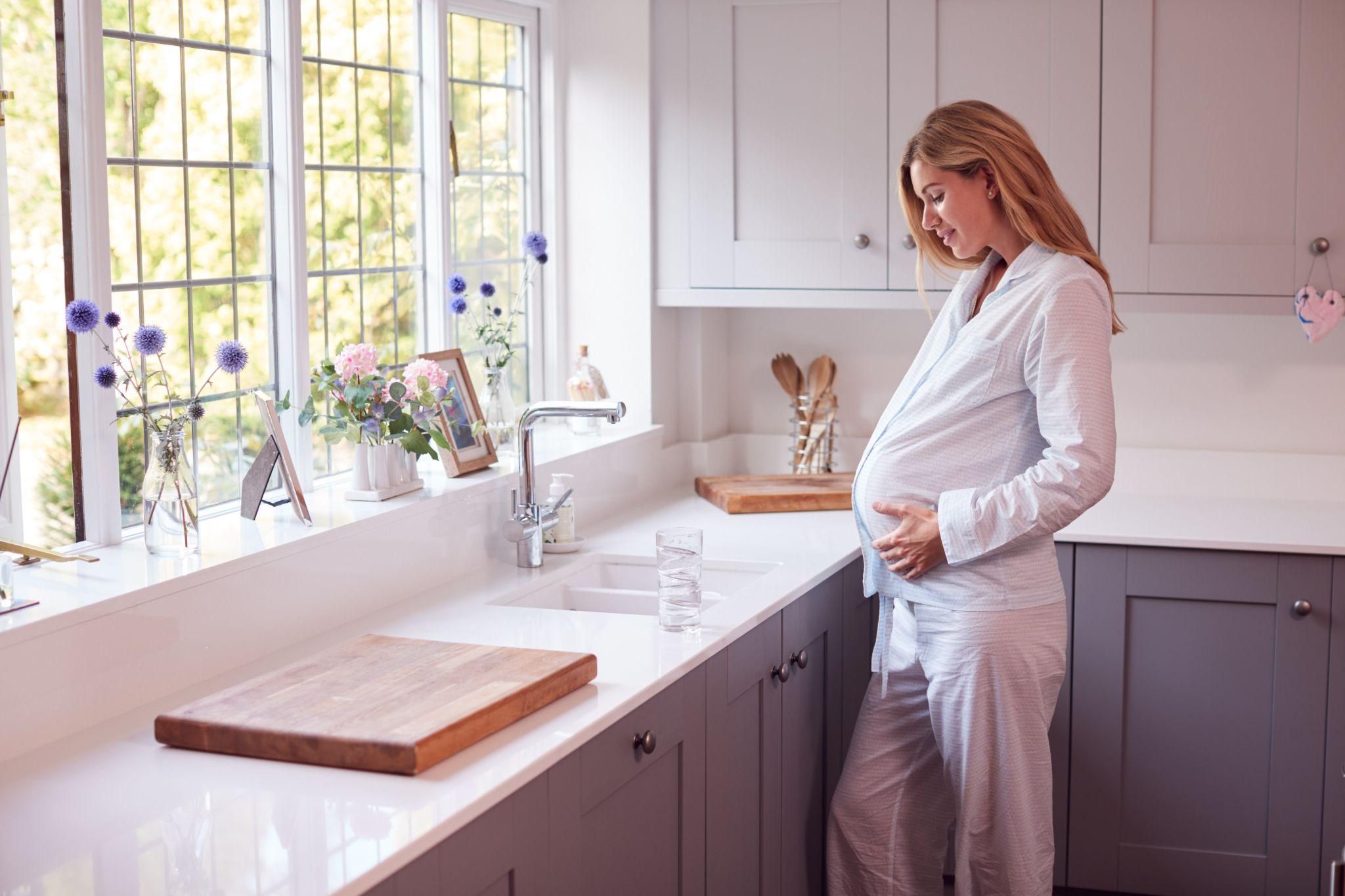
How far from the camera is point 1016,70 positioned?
3188mm

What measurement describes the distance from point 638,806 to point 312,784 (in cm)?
55

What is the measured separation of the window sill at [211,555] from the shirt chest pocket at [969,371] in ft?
3.13

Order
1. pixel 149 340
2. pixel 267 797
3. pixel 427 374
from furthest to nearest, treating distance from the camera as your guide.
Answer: pixel 427 374 < pixel 149 340 < pixel 267 797

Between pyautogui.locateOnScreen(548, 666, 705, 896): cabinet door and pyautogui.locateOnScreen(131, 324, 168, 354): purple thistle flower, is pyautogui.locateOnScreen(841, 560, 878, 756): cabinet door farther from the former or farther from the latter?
pyautogui.locateOnScreen(131, 324, 168, 354): purple thistle flower

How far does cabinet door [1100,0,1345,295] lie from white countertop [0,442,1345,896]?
3.70 ft

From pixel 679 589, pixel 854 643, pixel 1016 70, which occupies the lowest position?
pixel 854 643

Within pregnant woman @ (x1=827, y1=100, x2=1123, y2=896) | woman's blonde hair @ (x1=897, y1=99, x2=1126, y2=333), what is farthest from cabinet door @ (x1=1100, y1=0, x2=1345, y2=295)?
woman's blonde hair @ (x1=897, y1=99, x2=1126, y2=333)

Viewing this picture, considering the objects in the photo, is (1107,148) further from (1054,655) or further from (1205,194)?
(1054,655)

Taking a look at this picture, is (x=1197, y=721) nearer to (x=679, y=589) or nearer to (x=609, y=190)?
(x=679, y=589)

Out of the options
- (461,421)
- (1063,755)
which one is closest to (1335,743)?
(1063,755)

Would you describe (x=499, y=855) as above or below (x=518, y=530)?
below

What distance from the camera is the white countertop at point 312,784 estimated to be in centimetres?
135

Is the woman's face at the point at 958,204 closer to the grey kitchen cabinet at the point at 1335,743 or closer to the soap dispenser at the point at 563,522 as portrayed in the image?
the soap dispenser at the point at 563,522

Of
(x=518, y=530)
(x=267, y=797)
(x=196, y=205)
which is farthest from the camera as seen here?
(x=518, y=530)
